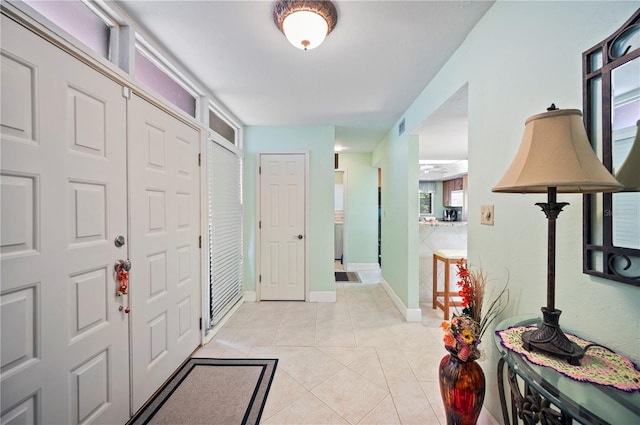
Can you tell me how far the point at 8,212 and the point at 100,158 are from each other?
46 cm

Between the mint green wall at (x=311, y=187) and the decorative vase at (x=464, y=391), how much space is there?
7.40 ft

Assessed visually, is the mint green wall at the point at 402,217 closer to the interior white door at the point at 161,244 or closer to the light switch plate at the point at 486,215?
the light switch plate at the point at 486,215

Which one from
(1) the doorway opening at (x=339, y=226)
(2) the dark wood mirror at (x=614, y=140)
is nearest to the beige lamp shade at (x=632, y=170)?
(2) the dark wood mirror at (x=614, y=140)

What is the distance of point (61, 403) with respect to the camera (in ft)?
3.65

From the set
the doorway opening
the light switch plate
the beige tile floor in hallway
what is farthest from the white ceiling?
the doorway opening

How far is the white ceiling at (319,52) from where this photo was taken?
1447 mm

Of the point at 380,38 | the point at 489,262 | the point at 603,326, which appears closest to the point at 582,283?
the point at 603,326

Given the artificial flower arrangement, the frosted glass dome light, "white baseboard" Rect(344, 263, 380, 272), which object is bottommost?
"white baseboard" Rect(344, 263, 380, 272)

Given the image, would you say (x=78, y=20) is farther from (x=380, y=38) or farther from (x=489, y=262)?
A: (x=489, y=262)

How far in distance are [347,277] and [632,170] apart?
4.30 metres

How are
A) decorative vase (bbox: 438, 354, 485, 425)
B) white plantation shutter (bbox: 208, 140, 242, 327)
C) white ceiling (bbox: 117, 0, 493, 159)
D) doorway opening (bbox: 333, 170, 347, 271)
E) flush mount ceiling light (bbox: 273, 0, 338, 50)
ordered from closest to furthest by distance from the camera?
1. decorative vase (bbox: 438, 354, 485, 425)
2. flush mount ceiling light (bbox: 273, 0, 338, 50)
3. white ceiling (bbox: 117, 0, 493, 159)
4. white plantation shutter (bbox: 208, 140, 242, 327)
5. doorway opening (bbox: 333, 170, 347, 271)

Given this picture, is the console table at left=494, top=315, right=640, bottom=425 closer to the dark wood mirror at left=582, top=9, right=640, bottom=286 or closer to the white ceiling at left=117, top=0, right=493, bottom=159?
the dark wood mirror at left=582, top=9, right=640, bottom=286

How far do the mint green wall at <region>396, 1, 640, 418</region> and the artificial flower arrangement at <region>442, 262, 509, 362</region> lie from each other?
0.27ft

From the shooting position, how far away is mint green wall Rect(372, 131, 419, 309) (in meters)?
2.86
